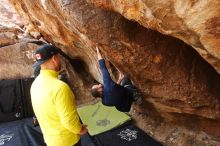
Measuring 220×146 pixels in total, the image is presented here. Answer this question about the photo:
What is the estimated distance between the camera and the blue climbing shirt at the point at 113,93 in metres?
3.80

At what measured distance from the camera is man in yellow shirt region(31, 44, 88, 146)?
2.96 m

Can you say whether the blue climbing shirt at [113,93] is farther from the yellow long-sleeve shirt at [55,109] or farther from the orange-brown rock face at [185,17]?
the orange-brown rock face at [185,17]

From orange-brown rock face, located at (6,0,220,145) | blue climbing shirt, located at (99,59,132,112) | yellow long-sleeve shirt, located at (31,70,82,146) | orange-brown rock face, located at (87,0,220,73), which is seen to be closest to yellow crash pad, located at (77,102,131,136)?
orange-brown rock face, located at (6,0,220,145)

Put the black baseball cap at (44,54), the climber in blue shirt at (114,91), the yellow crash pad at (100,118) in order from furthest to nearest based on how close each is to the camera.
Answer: the yellow crash pad at (100,118) < the climber in blue shirt at (114,91) < the black baseball cap at (44,54)

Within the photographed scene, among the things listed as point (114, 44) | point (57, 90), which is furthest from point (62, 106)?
point (114, 44)

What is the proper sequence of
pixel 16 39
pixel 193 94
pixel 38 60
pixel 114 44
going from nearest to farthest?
pixel 38 60 < pixel 114 44 < pixel 193 94 < pixel 16 39

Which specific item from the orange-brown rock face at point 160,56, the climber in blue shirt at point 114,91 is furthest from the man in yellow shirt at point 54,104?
the climber in blue shirt at point 114,91

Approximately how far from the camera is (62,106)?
9.59 feet

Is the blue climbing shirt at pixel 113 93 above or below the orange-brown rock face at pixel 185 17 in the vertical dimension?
below

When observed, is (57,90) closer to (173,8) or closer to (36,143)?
(173,8)

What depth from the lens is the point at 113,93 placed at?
12.7 feet

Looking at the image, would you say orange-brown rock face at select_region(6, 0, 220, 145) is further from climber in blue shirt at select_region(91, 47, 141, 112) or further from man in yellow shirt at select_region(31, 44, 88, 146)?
man in yellow shirt at select_region(31, 44, 88, 146)

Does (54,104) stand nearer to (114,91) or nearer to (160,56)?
(114,91)

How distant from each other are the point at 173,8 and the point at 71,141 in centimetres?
178
